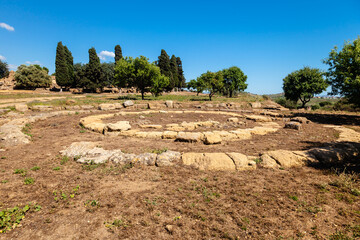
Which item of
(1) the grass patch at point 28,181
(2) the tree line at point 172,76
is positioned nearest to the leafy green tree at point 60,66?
(2) the tree line at point 172,76

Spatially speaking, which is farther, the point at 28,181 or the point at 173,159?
the point at 173,159

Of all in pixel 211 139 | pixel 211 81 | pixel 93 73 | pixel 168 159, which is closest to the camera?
pixel 168 159

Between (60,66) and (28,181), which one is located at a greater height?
(60,66)

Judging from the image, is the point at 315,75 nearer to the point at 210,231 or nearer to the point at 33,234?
the point at 210,231

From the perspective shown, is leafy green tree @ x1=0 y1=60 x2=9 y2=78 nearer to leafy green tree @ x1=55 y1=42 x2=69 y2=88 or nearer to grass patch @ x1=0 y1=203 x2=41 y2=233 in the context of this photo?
leafy green tree @ x1=55 y1=42 x2=69 y2=88

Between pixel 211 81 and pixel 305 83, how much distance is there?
1497 centimetres

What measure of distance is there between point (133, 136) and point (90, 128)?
310 cm

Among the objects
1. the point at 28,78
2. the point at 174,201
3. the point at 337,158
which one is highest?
the point at 28,78

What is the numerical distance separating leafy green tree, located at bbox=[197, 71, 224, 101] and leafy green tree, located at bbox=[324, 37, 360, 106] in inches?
685

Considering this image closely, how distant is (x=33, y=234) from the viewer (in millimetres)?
2623

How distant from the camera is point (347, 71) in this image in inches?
529

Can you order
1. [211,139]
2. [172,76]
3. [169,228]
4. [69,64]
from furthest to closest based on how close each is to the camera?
[172,76] < [69,64] < [211,139] < [169,228]

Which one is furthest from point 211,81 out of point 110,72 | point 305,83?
point 110,72

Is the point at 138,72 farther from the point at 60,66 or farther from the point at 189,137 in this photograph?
the point at 60,66
